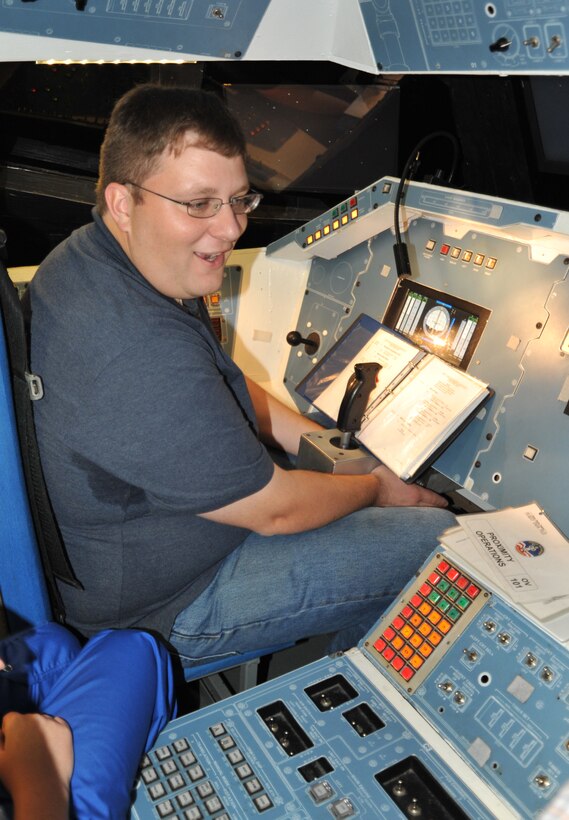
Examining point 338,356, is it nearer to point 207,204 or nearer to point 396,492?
point 396,492

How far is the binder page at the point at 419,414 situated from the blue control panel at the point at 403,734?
49 cm

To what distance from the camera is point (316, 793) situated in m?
1.20

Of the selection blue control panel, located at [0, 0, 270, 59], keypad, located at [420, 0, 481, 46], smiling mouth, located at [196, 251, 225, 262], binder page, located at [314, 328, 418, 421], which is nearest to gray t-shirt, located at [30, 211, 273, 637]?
smiling mouth, located at [196, 251, 225, 262]

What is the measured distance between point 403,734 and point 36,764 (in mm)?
632

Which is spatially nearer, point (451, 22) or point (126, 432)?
point (126, 432)

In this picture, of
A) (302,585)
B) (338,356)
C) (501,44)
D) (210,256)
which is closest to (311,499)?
(302,585)

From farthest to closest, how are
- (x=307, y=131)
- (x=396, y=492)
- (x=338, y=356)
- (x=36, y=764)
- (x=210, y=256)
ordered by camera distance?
1. (x=307, y=131)
2. (x=338, y=356)
3. (x=396, y=492)
4. (x=210, y=256)
5. (x=36, y=764)

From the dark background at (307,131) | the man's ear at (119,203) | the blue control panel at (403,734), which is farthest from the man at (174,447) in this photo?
the dark background at (307,131)

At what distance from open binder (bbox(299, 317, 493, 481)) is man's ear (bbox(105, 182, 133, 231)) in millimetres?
886

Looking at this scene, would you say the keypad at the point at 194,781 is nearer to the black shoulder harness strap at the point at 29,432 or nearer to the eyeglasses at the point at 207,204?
the black shoulder harness strap at the point at 29,432

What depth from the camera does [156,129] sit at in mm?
1461

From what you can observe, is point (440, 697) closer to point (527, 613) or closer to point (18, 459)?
point (527, 613)

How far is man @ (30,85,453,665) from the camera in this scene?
4.51 feet

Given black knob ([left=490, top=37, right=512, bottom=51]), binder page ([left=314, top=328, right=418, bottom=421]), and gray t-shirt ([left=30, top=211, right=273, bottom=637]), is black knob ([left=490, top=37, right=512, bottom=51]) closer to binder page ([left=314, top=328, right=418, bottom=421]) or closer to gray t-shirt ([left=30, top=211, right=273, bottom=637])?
binder page ([left=314, top=328, right=418, bottom=421])
